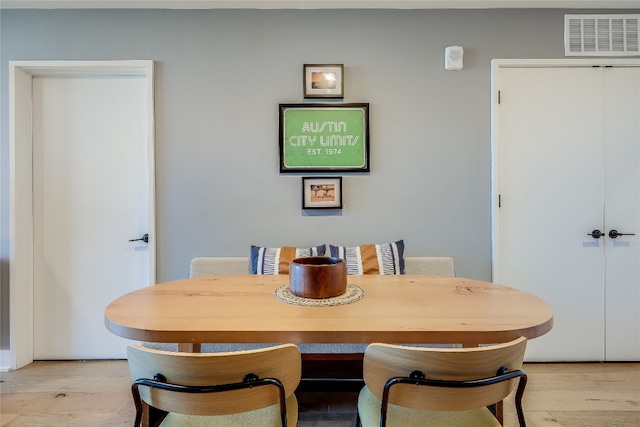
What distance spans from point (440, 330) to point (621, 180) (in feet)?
7.64

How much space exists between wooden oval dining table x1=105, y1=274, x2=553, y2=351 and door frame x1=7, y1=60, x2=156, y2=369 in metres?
1.29

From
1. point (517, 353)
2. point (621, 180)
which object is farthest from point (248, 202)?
point (621, 180)

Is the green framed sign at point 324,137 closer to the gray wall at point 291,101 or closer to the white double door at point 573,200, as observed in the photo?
the gray wall at point 291,101

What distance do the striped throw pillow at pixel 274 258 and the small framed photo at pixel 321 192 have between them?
13.9 inches

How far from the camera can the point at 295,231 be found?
2.40 meters

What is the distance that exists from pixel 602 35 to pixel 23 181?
417 cm

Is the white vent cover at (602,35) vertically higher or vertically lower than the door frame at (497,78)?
higher

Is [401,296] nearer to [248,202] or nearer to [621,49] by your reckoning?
[248,202]

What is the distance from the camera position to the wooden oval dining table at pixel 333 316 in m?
0.99

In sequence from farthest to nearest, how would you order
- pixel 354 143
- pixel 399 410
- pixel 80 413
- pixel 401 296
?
pixel 354 143 → pixel 80 413 → pixel 401 296 → pixel 399 410

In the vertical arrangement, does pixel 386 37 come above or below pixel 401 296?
above

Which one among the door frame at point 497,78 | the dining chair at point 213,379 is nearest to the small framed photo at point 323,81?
the door frame at point 497,78

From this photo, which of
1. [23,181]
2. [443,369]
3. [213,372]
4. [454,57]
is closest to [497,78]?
[454,57]

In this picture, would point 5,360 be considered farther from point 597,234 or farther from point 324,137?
point 597,234
